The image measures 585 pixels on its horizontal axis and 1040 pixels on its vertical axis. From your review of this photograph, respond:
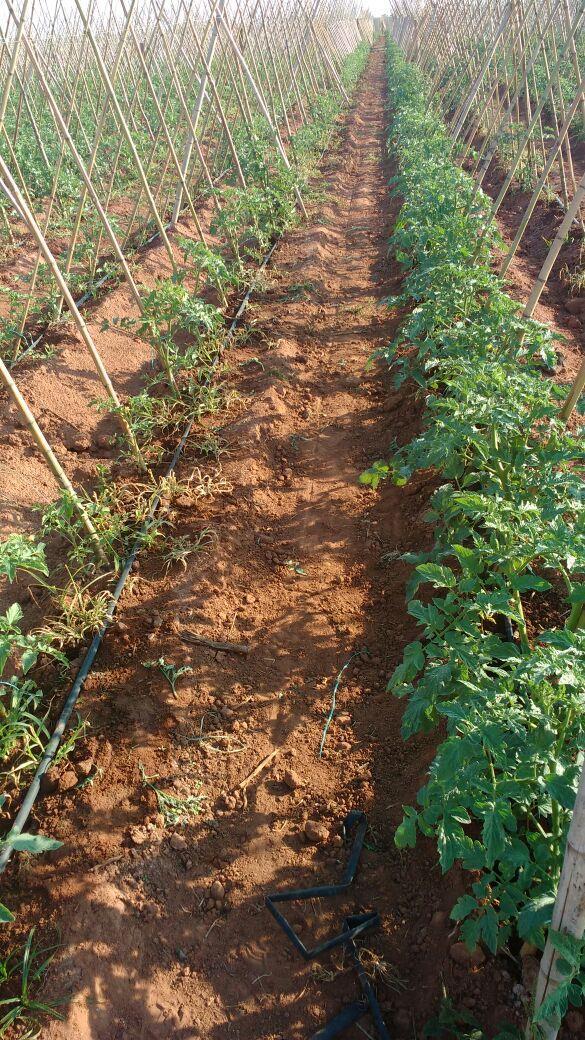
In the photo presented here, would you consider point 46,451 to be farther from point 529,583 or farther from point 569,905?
point 569,905

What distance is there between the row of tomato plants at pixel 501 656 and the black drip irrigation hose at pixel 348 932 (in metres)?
0.26

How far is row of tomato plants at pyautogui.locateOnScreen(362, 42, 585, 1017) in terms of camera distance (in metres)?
1.53

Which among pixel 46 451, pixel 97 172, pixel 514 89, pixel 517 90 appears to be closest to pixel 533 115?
pixel 514 89

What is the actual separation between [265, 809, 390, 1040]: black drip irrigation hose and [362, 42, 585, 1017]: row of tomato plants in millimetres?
258

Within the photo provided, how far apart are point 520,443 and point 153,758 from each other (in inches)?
80.4

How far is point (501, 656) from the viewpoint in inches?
70.1

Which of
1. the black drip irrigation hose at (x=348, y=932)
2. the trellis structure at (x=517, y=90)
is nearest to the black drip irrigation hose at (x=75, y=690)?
the black drip irrigation hose at (x=348, y=932)

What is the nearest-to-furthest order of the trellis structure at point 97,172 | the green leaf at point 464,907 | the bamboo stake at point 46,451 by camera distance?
the green leaf at point 464,907 < the bamboo stake at point 46,451 < the trellis structure at point 97,172

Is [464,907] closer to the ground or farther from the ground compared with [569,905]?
closer to the ground

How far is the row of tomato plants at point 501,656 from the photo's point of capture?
153cm

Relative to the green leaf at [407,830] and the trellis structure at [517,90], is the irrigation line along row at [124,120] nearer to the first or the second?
the trellis structure at [517,90]

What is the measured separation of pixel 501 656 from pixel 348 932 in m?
1.06

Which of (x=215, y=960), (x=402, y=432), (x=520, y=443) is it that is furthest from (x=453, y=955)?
(x=402, y=432)

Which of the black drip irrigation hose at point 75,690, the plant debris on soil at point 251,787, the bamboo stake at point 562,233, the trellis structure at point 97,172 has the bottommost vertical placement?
the plant debris on soil at point 251,787
